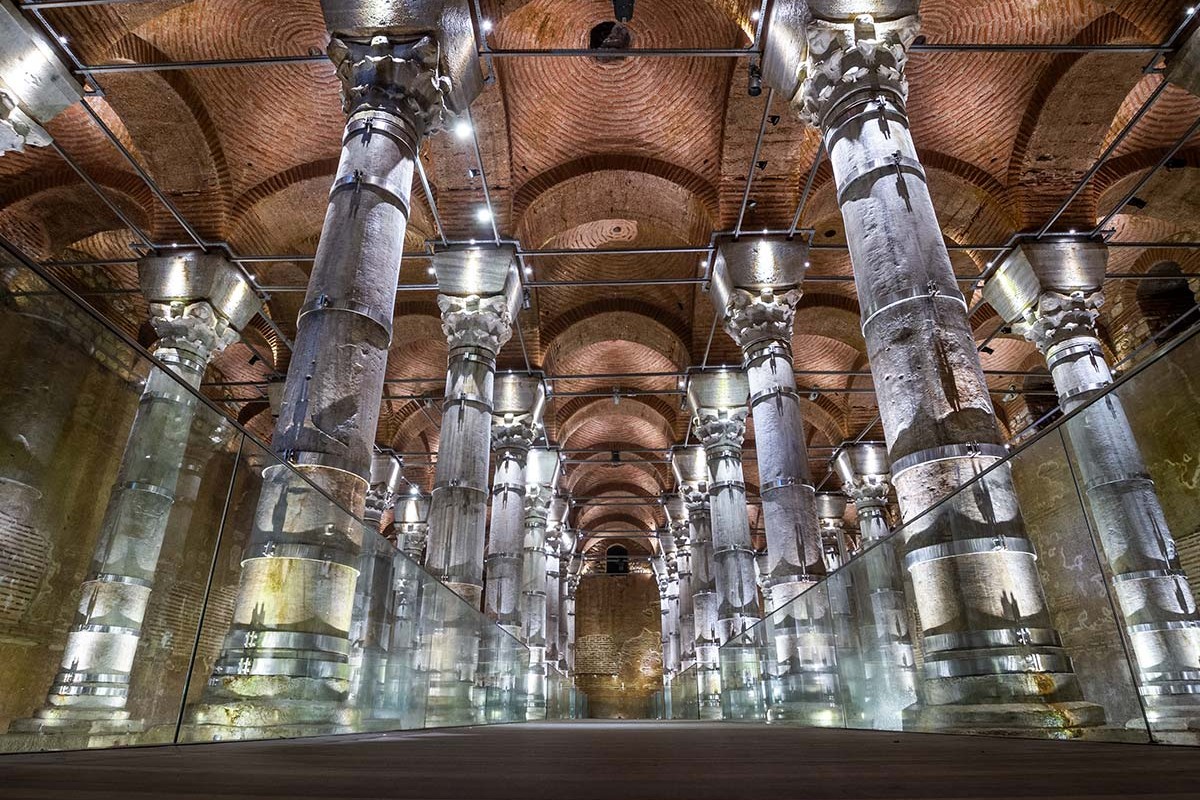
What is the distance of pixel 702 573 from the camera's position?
16.5 metres

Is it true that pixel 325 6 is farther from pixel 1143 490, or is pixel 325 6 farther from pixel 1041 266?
pixel 1041 266

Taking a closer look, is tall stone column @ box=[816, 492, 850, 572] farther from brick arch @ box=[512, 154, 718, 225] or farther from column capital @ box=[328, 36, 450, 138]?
column capital @ box=[328, 36, 450, 138]

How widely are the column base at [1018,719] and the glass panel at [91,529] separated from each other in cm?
376

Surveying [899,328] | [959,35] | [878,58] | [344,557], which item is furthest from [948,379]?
[959,35]

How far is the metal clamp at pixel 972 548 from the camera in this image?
382 cm

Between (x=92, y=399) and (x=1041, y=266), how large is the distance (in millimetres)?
11130

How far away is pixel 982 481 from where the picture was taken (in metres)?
3.66

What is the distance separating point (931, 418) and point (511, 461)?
9769 mm

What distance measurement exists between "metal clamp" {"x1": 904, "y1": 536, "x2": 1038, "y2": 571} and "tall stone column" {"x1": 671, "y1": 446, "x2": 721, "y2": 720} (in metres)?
10.7

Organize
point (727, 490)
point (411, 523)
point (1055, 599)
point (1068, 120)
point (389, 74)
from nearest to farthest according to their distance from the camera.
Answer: point (1055, 599), point (389, 74), point (1068, 120), point (727, 490), point (411, 523)

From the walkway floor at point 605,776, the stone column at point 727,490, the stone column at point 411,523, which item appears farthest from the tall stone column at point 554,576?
the walkway floor at point 605,776

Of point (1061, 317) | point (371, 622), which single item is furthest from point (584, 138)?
point (371, 622)

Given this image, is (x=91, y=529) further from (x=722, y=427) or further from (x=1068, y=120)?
(x=1068, y=120)

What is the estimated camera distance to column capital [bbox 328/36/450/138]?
6.27 meters
